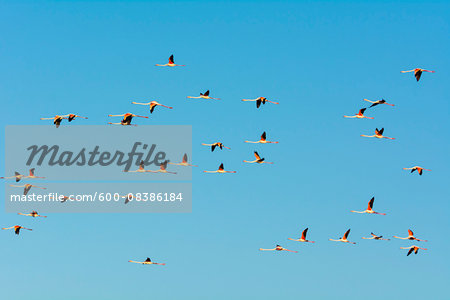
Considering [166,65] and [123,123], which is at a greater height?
[166,65]

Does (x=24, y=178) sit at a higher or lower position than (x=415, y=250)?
higher

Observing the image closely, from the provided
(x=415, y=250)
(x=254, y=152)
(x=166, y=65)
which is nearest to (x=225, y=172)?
(x=254, y=152)

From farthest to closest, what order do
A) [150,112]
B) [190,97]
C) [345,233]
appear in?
[345,233] → [190,97] → [150,112]

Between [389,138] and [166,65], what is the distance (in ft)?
81.9

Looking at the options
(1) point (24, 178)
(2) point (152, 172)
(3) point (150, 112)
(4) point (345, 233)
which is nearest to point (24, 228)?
(1) point (24, 178)

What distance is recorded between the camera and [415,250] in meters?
107

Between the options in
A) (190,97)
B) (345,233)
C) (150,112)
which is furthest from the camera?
(345,233)

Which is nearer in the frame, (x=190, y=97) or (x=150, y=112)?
(x=150, y=112)

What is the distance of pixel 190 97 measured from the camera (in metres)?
106

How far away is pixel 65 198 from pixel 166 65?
22.4 m

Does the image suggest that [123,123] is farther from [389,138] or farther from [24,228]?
[389,138]

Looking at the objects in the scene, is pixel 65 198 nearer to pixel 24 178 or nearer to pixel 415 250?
pixel 24 178

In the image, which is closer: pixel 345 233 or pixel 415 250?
pixel 415 250

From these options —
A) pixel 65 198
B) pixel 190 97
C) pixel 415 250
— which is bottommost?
pixel 415 250
